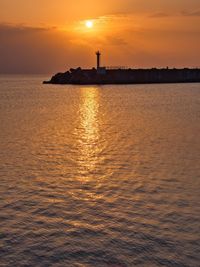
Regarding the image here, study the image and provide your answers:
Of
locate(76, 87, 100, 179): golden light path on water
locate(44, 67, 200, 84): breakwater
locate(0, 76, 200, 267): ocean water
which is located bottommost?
locate(76, 87, 100, 179): golden light path on water

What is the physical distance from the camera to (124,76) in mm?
140375

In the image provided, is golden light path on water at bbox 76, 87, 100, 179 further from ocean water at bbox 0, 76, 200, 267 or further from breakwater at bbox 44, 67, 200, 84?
breakwater at bbox 44, 67, 200, 84

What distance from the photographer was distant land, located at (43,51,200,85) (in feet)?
432

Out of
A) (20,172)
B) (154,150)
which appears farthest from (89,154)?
(20,172)

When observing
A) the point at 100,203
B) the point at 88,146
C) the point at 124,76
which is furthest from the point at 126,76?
the point at 100,203

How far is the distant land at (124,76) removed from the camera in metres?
132

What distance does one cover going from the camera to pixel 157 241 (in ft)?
41.4

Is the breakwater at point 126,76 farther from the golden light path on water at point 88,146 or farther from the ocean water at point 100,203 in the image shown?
the ocean water at point 100,203

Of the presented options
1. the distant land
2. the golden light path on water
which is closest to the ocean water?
the golden light path on water

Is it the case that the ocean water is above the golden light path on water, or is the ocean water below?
above

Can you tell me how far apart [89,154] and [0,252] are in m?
15.2

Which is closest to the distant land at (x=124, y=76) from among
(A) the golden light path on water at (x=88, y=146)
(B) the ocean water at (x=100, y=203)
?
(A) the golden light path on water at (x=88, y=146)

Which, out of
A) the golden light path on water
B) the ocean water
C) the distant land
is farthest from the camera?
the distant land

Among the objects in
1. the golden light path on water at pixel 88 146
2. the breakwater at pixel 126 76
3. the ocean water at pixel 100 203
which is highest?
the breakwater at pixel 126 76
